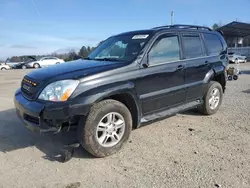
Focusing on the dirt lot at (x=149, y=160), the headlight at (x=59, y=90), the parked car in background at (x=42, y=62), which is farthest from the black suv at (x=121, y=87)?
the parked car in background at (x=42, y=62)

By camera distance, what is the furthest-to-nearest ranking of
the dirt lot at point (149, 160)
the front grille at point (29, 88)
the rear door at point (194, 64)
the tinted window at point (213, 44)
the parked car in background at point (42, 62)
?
the parked car in background at point (42, 62)
the tinted window at point (213, 44)
the rear door at point (194, 64)
the front grille at point (29, 88)
the dirt lot at point (149, 160)

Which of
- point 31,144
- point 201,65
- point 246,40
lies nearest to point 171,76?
point 201,65

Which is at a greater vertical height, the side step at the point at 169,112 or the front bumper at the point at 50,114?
the front bumper at the point at 50,114

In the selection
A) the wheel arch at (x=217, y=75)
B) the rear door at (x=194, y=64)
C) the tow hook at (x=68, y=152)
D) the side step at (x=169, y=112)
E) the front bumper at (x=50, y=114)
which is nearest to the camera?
the front bumper at (x=50, y=114)

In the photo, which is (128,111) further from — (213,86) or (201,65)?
(213,86)

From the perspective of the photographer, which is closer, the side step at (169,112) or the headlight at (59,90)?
the headlight at (59,90)

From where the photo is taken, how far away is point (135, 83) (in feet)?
12.4

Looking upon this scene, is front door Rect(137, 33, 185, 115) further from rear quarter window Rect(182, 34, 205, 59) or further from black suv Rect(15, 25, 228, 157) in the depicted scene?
rear quarter window Rect(182, 34, 205, 59)

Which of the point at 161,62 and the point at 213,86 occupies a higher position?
the point at 161,62

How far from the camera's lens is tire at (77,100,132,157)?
332 centimetres

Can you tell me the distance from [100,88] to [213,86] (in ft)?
9.96

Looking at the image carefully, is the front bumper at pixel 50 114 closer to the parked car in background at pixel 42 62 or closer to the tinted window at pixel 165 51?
the tinted window at pixel 165 51

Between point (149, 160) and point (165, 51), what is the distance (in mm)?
1941

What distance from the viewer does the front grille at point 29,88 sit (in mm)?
3512
